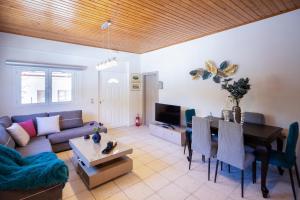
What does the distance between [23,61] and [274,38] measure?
542 centimetres

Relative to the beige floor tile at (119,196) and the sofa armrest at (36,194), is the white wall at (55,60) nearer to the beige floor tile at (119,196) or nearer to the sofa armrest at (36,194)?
the sofa armrest at (36,194)

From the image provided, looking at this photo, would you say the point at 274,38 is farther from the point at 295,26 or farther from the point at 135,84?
the point at 135,84

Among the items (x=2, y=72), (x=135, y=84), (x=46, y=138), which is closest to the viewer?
(x=46, y=138)

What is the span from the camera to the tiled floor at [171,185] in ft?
7.02

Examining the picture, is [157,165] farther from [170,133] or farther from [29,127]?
[29,127]

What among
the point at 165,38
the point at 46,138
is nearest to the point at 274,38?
the point at 165,38

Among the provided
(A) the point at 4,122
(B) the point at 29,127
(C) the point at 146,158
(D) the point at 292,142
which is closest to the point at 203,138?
(D) the point at 292,142

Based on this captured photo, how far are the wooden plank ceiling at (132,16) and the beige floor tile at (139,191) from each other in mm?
2810

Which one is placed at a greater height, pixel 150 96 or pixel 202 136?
pixel 150 96

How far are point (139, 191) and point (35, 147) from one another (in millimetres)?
2057

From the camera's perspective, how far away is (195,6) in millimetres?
2475

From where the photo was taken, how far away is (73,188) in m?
2.30

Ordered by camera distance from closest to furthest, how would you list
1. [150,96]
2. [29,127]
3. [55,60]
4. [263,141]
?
[263,141] → [29,127] → [55,60] → [150,96]

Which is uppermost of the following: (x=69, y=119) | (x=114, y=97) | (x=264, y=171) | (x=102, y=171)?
(x=114, y=97)
